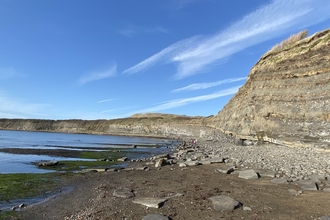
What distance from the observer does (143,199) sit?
10.4 m

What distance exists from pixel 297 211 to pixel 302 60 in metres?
28.3

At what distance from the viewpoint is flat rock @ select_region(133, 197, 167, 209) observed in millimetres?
9410

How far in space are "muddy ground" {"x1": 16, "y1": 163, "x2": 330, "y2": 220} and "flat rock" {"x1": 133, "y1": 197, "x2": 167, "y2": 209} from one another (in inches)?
7.4

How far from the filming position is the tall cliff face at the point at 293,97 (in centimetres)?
2606

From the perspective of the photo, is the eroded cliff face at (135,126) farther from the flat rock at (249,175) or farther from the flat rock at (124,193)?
the flat rock at (124,193)

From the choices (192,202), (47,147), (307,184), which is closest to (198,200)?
(192,202)

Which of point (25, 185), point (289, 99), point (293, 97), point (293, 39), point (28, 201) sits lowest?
point (28, 201)

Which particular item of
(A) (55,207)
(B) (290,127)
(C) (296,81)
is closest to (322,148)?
(B) (290,127)

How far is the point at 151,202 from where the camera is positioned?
9.75 meters

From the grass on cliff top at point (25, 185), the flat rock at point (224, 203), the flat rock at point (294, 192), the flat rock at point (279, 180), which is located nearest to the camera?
the flat rock at point (224, 203)

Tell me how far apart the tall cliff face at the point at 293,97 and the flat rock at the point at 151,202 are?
2030 centimetres

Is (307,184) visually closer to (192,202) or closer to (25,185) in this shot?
(192,202)

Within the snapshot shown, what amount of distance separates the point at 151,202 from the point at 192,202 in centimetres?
168

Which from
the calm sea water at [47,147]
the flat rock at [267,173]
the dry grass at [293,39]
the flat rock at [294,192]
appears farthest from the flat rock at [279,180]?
the dry grass at [293,39]
